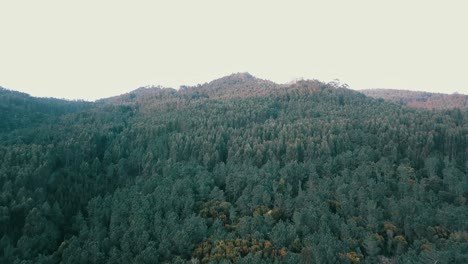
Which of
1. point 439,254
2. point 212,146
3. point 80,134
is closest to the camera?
point 439,254

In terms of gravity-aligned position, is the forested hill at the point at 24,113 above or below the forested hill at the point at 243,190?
above

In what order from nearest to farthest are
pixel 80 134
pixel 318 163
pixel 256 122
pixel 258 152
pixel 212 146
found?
pixel 318 163 → pixel 258 152 → pixel 212 146 → pixel 80 134 → pixel 256 122

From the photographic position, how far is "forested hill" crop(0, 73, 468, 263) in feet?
142

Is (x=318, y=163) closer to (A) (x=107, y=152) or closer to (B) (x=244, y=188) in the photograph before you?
(B) (x=244, y=188)

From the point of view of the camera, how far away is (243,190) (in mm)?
59000

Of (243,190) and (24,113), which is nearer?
(243,190)

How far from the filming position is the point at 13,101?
392 feet

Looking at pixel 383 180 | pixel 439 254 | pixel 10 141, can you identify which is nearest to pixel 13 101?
pixel 10 141

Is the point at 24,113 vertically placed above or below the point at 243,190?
above

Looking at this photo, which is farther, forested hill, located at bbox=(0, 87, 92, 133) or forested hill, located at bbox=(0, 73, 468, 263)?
forested hill, located at bbox=(0, 87, 92, 133)

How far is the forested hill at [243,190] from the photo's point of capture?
43344mm

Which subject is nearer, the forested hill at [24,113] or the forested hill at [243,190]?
the forested hill at [243,190]

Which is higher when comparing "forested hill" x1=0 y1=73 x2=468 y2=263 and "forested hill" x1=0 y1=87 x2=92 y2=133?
"forested hill" x1=0 y1=87 x2=92 y2=133

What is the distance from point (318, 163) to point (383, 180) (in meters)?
11.1
